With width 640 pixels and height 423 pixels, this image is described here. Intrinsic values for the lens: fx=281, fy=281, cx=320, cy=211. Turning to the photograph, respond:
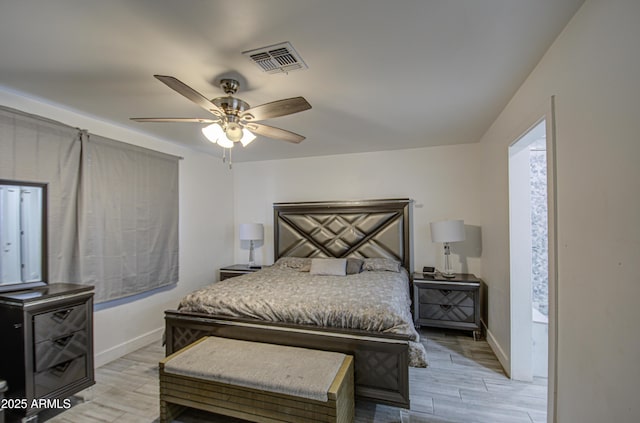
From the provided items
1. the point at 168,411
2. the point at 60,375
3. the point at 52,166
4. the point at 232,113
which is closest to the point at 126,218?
the point at 52,166

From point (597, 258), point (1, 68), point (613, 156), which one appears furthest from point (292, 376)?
point (1, 68)

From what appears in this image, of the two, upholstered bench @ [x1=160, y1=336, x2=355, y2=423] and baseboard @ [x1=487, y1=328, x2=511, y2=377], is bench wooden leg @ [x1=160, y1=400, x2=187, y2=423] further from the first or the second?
baseboard @ [x1=487, y1=328, x2=511, y2=377]

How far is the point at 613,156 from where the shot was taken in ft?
3.92

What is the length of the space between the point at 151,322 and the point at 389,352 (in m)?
2.98

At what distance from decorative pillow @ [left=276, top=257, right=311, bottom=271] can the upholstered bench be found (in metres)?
1.89

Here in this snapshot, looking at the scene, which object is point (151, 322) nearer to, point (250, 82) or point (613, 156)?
point (250, 82)

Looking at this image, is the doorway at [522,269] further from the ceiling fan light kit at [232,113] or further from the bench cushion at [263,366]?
the ceiling fan light kit at [232,113]

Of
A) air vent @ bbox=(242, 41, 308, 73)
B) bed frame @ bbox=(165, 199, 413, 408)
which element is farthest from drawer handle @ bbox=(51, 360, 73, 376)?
air vent @ bbox=(242, 41, 308, 73)

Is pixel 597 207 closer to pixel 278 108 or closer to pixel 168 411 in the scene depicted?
pixel 278 108

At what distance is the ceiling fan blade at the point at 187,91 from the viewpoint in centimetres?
160

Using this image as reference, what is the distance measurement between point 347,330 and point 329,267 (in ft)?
5.09

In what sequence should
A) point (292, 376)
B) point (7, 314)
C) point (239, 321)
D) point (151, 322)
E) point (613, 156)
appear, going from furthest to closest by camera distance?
point (151, 322), point (239, 321), point (7, 314), point (292, 376), point (613, 156)

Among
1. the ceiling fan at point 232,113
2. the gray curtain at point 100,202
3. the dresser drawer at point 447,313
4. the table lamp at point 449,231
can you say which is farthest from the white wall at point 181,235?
the table lamp at point 449,231

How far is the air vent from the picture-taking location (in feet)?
5.56
